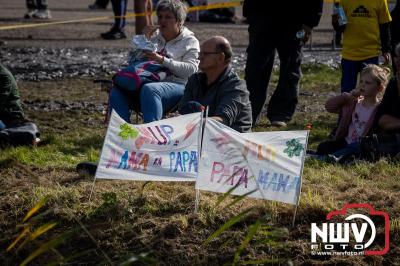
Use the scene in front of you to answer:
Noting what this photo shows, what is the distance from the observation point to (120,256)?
19.8 ft

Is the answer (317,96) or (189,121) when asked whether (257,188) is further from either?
(317,96)

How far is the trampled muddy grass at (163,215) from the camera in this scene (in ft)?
19.4

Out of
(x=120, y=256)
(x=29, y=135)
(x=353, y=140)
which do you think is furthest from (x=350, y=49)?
(x=120, y=256)

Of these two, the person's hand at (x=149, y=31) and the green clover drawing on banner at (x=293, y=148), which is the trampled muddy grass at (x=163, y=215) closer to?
the green clover drawing on banner at (x=293, y=148)

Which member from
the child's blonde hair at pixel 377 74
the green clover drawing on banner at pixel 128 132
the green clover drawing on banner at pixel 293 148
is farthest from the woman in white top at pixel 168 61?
the green clover drawing on banner at pixel 293 148

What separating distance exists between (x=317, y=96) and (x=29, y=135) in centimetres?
450

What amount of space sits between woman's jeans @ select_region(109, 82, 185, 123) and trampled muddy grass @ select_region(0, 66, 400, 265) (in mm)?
632

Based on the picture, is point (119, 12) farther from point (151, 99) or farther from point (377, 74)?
point (377, 74)

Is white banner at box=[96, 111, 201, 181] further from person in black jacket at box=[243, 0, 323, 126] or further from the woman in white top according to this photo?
person in black jacket at box=[243, 0, 323, 126]

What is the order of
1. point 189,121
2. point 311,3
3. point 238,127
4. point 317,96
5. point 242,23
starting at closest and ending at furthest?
point 189,121, point 238,127, point 311,3, point 317,96, point 242,23

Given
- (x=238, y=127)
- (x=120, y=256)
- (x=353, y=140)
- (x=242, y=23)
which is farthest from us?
(x=242, y=23)

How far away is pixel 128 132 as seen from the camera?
653cm

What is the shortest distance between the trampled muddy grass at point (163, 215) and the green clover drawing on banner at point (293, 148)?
0.41m

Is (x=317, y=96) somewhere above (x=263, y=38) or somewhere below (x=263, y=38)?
below
